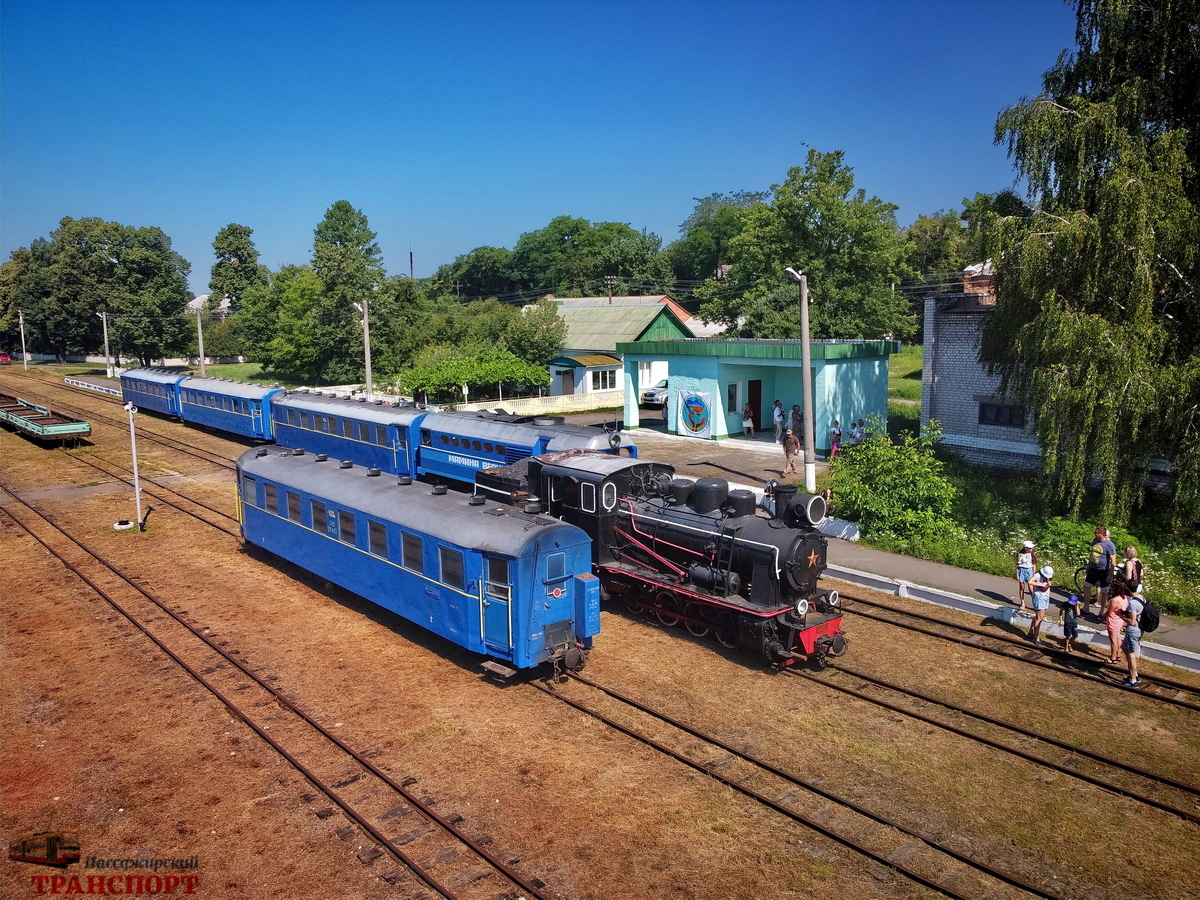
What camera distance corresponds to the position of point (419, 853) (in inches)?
340

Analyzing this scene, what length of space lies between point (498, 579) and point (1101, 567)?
10.9 m

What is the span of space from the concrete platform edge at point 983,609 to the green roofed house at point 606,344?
92.1ft

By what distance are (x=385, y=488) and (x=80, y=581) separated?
8096 millimetres

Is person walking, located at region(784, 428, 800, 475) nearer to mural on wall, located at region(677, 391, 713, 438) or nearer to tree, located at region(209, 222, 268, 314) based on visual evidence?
mural on wall, located at region(677, 391, 713, 438)

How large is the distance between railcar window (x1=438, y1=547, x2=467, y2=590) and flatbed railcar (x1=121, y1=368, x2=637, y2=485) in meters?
7.78

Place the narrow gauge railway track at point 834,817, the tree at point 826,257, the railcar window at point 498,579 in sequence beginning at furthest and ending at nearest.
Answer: the tree at point 826,257, the railcar window at point 498,579, the narrow gauge railway track at point 834,817

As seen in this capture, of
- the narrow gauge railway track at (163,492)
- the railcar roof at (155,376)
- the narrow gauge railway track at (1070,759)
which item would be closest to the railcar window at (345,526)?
the narrow gauge railway track at (163,492)

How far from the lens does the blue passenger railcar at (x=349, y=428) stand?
26547 mm

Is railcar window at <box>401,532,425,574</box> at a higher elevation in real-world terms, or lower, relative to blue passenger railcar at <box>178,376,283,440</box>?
lower

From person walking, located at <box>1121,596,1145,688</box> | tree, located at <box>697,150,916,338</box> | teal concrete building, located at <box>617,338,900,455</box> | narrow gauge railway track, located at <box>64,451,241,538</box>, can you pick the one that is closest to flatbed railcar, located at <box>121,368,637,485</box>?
narrow gauge railway track, located at <box>64,451,241,538</box>

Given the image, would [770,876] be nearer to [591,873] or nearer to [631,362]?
[591,873]

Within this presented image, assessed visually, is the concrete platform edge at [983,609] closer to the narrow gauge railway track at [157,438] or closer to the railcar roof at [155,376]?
the narrow gauge railway track at [157,438]

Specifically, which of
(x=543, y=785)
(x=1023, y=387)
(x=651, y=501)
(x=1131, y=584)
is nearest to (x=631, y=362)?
(x=1023, y=387)

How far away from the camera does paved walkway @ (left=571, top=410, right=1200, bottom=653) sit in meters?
16.1
